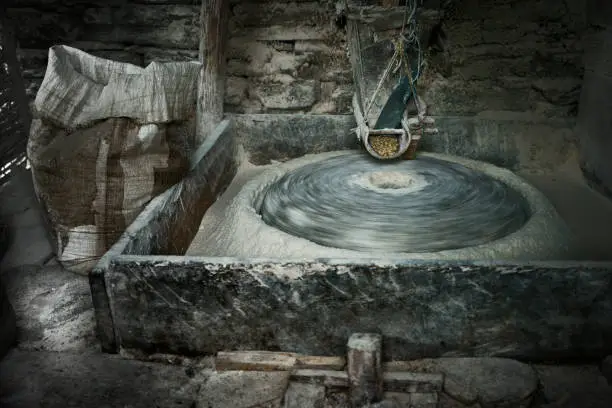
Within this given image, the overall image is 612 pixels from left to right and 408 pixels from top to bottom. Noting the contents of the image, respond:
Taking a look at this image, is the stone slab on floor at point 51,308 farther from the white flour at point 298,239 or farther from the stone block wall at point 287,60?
the stone block wall at point 287,60

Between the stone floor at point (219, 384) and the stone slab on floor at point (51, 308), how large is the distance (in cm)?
1

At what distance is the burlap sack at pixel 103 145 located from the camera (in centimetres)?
267

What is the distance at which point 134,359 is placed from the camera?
2.12 metres

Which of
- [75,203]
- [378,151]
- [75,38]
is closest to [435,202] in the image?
[378,151]

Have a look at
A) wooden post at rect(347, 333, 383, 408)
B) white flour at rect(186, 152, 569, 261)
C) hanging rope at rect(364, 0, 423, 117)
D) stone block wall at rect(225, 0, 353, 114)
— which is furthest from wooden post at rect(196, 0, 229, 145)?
wooden post at rect(347, 333, 383, 408)

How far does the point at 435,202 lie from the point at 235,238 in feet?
3.67

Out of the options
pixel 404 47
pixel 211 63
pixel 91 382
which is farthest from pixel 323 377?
pixel 211 63

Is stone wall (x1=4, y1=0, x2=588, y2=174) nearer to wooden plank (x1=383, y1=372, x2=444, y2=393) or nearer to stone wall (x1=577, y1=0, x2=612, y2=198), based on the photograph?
stone wall (x1=577, y1=0, x2=612, y2=198)

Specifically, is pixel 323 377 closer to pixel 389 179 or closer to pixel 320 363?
pixel 320 363

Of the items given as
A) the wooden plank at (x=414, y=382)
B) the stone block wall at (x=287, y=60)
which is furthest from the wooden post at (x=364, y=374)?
the stone block wall at (x=287, y=60)

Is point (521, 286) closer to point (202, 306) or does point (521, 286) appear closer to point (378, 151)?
point (202, 306)

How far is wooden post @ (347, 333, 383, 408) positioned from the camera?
6.06ft

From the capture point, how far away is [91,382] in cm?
201

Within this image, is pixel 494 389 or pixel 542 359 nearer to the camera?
pixel 494 389
